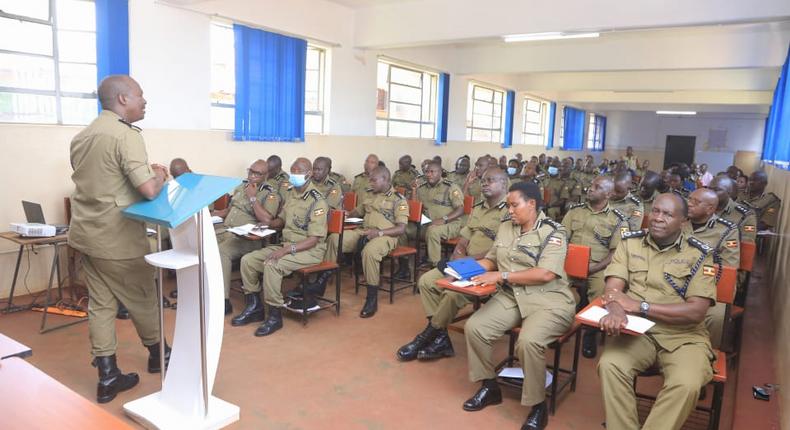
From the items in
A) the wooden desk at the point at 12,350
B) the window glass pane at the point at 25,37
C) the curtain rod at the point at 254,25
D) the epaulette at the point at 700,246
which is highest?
the curtain rod at the point at 254,25

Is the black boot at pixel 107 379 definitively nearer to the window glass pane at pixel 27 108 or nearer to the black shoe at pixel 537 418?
the black shoe at pixel 537 418

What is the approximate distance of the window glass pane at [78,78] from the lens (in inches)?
194

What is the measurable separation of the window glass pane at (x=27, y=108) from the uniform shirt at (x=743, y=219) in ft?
19.7

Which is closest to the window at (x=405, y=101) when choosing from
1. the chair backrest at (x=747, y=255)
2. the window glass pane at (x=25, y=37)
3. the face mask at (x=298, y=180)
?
the face mask at (x=298, y=180)

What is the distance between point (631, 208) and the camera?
450cm

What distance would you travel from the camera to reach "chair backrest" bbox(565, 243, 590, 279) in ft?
11.2

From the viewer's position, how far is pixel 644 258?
2816 mm

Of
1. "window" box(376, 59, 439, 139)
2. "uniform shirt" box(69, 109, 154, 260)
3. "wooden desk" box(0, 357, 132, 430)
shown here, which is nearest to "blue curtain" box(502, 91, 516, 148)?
"window" box(376, 59, 439, 139)

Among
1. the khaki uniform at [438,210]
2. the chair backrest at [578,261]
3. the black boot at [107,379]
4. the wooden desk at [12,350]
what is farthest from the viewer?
the khaki uniform at [438,210]

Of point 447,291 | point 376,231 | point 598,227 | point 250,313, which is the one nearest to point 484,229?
point 447,291

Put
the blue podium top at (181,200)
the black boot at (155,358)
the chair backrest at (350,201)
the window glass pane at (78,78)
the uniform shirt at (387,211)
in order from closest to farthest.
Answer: the blue podium top at (181,200) → the black boot at (155,358) → the window glass pane at (78,78) → the uniform shirt at (387,211) → the chair backrest at (350,201)

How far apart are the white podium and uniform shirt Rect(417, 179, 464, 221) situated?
150 inches

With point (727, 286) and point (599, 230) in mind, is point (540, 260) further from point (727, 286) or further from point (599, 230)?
point (599, 230)

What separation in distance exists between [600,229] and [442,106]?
21.3ft
